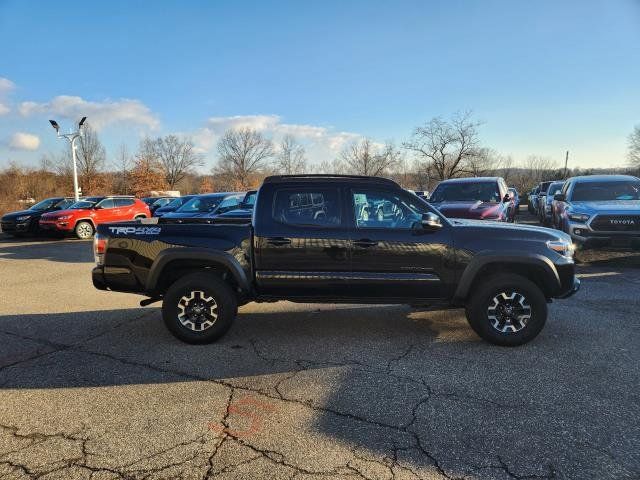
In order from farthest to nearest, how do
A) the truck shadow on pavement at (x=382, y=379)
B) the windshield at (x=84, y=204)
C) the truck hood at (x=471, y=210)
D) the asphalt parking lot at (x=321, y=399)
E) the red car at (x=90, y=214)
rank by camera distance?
the windshield at (x=84, y=204) < the red car at (x=90, y=214) < the truck hood at (x=471, y=210) < the truck shadow on pavement at (x=382, y=379) < the asphalt parking lot at (x=321, y=399)

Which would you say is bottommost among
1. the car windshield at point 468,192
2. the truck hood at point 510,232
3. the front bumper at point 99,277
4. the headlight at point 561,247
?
the front bumper at point 99,277

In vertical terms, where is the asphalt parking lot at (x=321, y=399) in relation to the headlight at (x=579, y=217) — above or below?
below

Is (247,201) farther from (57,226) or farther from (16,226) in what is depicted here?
(16,226)

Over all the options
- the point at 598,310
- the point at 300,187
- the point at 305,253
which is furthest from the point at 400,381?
the point at 598,310

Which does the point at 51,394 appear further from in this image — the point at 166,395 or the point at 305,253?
the point at 305,253

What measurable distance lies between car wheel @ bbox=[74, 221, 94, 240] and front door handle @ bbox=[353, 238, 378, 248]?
14928 millimetres

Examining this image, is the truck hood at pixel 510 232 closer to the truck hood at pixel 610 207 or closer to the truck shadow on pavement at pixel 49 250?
the truck hood at pixel 610 207

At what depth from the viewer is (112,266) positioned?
4988mm

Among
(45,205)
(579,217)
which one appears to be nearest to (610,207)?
(579,217)

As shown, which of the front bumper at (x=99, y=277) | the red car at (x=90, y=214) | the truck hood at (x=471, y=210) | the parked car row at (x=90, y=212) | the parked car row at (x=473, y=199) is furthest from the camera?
the red car at (x=90, y=214)

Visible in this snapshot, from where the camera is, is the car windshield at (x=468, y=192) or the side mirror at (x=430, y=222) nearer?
the side mirror at (x=430, y=222)

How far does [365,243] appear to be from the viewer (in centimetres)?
475

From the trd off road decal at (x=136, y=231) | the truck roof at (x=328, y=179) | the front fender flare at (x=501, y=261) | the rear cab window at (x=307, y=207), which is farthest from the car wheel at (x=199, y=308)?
the front fender flare at (x=501, y=261)

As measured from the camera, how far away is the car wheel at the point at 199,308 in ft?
15.9
